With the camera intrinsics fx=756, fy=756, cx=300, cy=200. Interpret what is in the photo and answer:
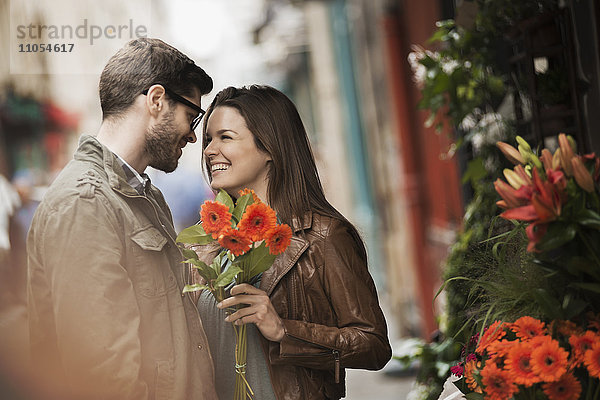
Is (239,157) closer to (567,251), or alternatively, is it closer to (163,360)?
(163,360)

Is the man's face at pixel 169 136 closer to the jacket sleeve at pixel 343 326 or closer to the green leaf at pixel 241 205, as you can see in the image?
the green leaf at pixel 241 205

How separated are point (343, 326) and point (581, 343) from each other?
63 cm

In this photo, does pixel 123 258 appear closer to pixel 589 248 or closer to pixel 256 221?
pixel 256 221

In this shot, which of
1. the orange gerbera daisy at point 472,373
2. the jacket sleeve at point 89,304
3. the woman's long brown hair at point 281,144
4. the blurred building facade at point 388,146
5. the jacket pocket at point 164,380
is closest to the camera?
the jacket sleeve at point 89,304

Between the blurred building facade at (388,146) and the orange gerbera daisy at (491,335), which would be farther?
the blurred building facade at (388,146)

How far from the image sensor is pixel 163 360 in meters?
1.96

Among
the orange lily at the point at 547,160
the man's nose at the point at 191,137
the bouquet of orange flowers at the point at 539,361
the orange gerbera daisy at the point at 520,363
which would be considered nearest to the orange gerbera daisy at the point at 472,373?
the bouquet of orange flowers at the point at 539,361

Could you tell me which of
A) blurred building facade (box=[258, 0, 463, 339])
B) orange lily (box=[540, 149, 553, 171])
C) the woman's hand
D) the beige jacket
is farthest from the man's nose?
blurred building facade (box=[258, 0, 463, 339])

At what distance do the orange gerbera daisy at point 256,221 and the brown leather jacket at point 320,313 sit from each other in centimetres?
18

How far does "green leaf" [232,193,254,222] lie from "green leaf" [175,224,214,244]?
9 cm

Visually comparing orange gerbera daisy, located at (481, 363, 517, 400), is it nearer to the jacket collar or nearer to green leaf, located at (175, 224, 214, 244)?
the jacket collar

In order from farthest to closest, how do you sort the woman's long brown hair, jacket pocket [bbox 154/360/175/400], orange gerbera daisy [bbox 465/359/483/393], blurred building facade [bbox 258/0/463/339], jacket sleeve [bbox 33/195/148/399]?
blurred building facade [bbox 258/0/463/339] → the woman's long brown hair → orange gerbera daisy [bbox 465/359/483/393] → jacket pocket [bbox 154/360/175/400] → jacket sleeve [bbox 33/195/148/399]

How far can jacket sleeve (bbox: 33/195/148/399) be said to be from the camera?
1848 millimetres

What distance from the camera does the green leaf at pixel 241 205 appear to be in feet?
6.56
